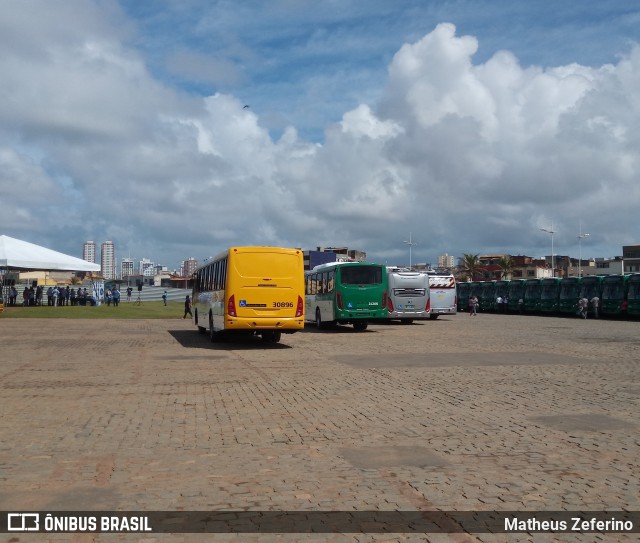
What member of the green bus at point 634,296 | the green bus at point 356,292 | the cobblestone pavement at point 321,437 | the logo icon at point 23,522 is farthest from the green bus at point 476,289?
the logo icon at point 23,522

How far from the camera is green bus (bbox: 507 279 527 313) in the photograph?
184 ft

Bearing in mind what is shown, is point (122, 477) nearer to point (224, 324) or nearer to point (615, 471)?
point (615, 471)

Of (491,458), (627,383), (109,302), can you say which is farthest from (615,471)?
(109,302)

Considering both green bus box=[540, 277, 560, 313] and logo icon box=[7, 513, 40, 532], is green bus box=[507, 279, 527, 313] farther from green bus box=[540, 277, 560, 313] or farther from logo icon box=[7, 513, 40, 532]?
logo icon box=[7, 513, 40, 532]

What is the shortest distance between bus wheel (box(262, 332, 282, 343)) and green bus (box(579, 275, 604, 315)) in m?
29.1

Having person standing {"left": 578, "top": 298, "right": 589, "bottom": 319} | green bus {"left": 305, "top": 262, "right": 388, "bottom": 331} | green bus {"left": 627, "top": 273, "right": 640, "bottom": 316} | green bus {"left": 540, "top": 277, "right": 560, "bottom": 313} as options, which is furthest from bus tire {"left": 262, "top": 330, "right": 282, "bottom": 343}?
green bus {"left": 540, "top": 277, "right": 560, "bottom": 313}

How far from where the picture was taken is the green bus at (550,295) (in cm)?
5072

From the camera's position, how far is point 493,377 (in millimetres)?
13258

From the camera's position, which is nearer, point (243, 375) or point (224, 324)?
point (243, 375)

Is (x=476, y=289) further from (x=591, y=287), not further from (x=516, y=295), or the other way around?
(x=591, y=287)

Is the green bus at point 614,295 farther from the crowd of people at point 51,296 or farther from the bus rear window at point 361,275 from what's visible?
the crowd of people at point 51,296

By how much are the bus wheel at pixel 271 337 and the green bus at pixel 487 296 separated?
39.8 metres

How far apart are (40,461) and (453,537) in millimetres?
4157

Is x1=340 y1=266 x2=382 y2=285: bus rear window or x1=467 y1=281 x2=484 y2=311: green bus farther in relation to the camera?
x1=467 y1=281 x2=484 y2=311: green bus
